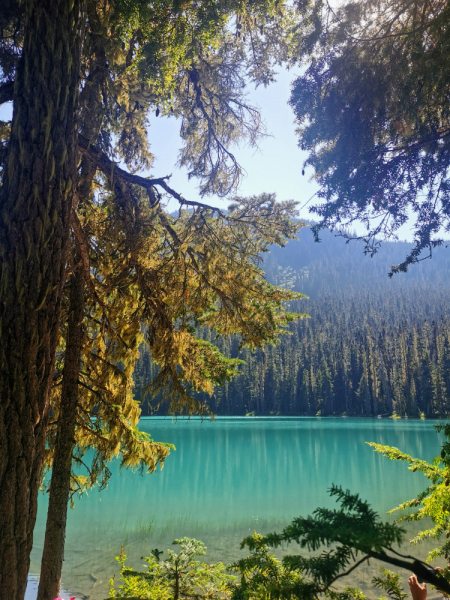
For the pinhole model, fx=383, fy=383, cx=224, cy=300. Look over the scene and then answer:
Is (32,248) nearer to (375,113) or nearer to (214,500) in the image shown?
(375,113)

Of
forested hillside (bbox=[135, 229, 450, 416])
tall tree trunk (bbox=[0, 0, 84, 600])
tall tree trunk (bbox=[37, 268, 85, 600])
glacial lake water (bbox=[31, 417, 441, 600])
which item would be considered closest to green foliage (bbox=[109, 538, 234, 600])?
tall tree trunk (bbox=[37, 268, 85, 600])

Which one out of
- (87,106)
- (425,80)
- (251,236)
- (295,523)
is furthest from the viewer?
(251,236)

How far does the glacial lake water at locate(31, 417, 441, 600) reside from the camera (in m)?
9.29

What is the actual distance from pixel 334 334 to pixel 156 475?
7432cm

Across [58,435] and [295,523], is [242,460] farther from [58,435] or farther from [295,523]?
[295,523]

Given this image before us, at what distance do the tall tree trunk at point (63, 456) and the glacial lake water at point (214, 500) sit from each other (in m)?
1.98

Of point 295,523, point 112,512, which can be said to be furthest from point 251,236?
point 112,512

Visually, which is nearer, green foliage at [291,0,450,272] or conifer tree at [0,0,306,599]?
conifer tree at [0,0,306,599]

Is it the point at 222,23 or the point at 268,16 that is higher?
the point at 268,16

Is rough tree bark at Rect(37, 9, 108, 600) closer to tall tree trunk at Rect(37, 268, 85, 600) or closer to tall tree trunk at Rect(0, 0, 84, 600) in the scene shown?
tall tree trunk at Rect(37, 268, 85, 600)

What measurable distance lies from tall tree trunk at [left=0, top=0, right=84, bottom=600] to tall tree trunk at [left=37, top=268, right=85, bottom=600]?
1.42 meters

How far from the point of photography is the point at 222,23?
144 inches

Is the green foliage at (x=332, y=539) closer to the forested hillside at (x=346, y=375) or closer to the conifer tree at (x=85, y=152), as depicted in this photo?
the conifer tree at (x=85, y=152)

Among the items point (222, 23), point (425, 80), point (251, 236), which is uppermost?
point (222, 23)
